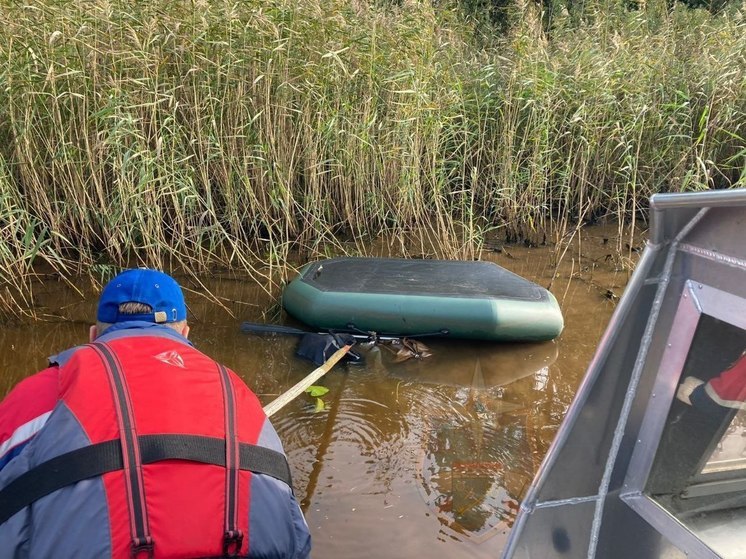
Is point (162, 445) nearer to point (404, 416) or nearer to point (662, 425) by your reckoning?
point (662, 425)

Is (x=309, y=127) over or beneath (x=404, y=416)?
over

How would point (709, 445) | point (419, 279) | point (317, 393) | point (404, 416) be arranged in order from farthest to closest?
1. point (419, 279)
2. point (317, 393)
3. point (404, 416)
4. point (709, 445)

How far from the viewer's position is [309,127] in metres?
5.37

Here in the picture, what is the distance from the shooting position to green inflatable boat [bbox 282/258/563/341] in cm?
436

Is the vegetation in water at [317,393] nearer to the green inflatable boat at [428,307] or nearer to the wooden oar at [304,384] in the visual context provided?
the wooden oar at [304,384]

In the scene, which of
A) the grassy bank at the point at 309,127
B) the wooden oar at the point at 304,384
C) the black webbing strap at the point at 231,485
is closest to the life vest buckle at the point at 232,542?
the black webbing strap at the point at 231,485

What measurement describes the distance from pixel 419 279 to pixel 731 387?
3.23m

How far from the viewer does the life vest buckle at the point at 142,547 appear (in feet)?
4.43

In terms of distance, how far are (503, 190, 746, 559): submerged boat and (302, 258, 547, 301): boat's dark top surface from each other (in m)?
2.73

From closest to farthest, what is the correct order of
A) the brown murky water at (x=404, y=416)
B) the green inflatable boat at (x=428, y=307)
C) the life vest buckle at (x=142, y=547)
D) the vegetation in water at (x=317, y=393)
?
1. the life vest buckle at (x=142, y=547)
2. the brown murky water at (x=404, y=416)
3. the vegetation in water at (x=317, y=393)
4. the green inflatable boat at (x=428, y=307)

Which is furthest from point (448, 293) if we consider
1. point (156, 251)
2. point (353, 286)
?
point (156, 251)

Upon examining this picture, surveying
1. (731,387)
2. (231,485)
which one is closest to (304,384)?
(231,485)

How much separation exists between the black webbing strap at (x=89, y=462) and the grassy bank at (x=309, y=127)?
3152 mm

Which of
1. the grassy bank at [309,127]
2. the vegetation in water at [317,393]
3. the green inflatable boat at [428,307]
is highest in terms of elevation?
the grassy bank at [309,127]
